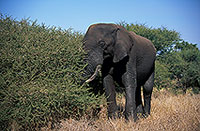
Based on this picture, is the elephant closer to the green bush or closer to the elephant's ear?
the elephant's ear

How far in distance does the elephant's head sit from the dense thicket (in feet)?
22.2

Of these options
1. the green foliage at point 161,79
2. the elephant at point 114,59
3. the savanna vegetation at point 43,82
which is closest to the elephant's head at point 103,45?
the elephant at point 114,59

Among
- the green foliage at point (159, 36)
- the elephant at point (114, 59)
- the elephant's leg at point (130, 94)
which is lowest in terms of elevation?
the elephant's leg at point (130, 94)

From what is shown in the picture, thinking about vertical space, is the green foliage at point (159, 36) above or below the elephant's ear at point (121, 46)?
above

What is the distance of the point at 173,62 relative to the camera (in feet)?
44.3

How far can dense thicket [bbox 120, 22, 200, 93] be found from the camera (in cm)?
1233

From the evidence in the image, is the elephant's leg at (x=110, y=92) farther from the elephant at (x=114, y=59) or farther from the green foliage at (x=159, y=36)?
the green foliage at (x=159, y=36)

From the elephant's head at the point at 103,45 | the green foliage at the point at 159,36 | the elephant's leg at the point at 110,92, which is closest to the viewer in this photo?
the elephant's head at the point at 103,45

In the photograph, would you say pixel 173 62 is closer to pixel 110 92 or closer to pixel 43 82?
pixel 110 92

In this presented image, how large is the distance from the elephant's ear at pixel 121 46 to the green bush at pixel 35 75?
2.84 feet

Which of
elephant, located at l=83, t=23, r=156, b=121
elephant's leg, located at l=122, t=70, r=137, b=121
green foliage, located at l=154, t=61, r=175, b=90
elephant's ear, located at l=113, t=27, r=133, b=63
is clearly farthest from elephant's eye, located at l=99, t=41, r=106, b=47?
green foliage, located at l=154, t=61, r=175, b=90

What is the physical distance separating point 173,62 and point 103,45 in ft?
30.7

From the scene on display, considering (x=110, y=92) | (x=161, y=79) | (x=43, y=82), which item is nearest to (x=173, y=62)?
(x=161, y=79)

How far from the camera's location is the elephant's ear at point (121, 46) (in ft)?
17.6
